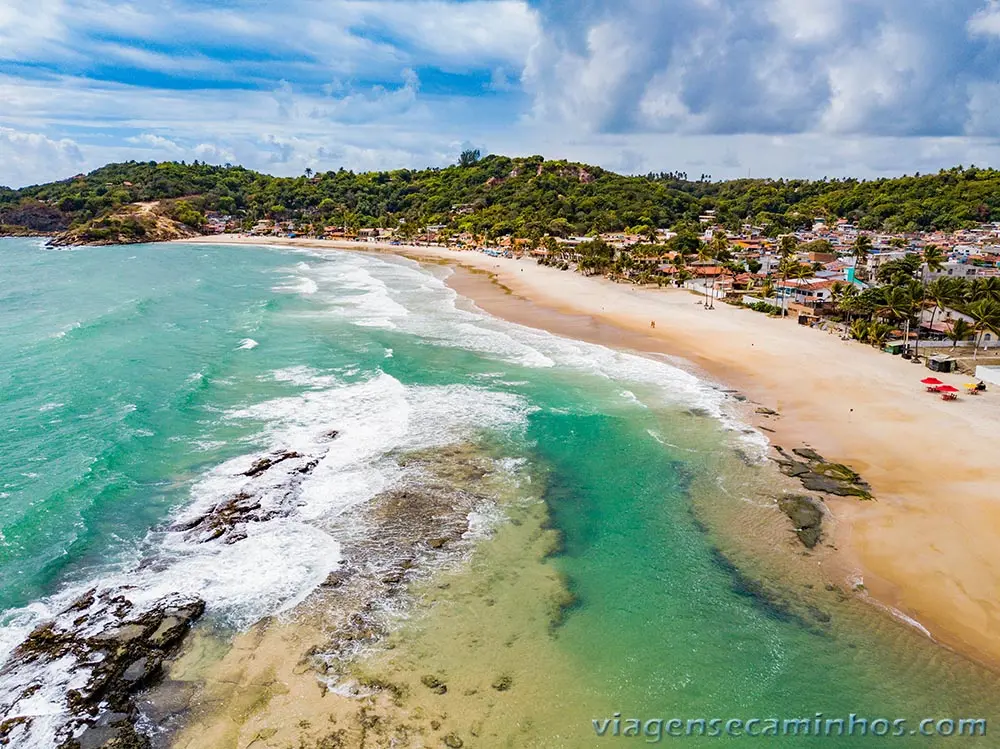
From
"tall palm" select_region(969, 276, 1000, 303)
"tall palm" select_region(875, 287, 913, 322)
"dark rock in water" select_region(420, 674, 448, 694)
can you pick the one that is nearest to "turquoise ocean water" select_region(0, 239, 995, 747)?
"dark rock in water" select_region(420, 674, 448, 694)

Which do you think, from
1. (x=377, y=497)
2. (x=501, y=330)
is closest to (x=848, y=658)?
(x=377, y=497)

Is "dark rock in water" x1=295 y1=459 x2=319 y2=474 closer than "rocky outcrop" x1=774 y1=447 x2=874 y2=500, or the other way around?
"rocky outcrop" x1=774 y1=447 x2=874 y2=500

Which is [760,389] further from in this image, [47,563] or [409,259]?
[409,259]

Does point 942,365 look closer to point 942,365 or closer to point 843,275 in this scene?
point 942,365

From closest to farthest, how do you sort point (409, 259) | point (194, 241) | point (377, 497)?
point (377, 497) < point (409, 259) < point (194, 241)

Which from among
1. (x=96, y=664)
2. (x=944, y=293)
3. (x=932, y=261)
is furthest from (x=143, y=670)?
(x=932, y=261)

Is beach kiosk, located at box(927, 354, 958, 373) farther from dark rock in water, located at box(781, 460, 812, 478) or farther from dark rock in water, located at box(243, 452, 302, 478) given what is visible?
dark rock in water, located at box(243, 452, 302, 478)
